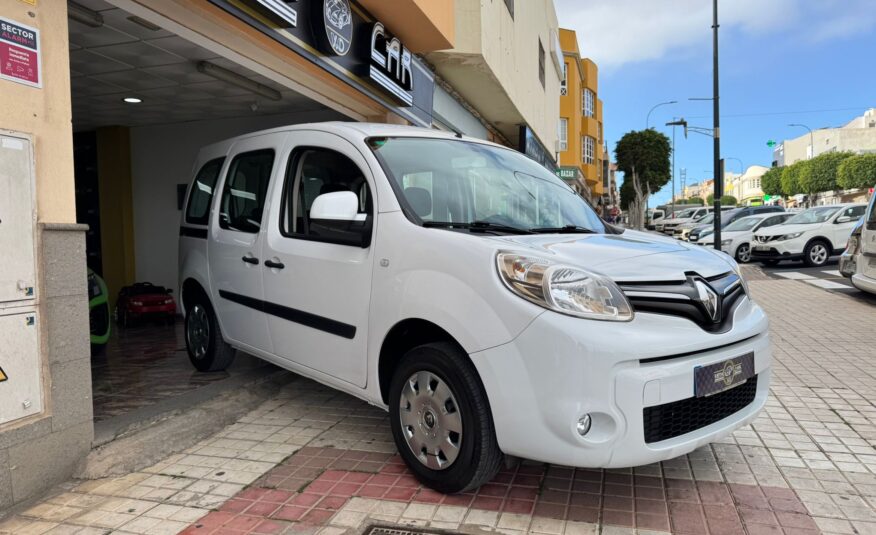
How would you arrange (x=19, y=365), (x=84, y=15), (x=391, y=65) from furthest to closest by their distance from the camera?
(x=391, y=65) → (x=84, y=15) → (x=19, y=365)

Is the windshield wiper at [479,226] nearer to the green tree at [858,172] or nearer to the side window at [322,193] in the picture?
the side window at [322,193]

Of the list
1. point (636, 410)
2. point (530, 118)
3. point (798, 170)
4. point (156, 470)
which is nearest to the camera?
point (636, 410)

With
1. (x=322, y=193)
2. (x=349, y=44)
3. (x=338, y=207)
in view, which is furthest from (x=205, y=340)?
(x=349, y=44)

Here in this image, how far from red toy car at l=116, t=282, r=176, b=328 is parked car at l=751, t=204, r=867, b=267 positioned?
46.6ft

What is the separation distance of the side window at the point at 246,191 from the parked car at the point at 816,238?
579 inches

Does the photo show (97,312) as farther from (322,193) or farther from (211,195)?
(322,193)

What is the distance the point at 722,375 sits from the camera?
2.82 metres

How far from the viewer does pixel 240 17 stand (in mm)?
4770

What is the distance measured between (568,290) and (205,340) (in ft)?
11.7

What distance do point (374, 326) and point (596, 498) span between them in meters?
1.41

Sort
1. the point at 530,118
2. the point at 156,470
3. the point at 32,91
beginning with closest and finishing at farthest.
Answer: the point at 32,91 < the point at 156,470 < the point at 530,118

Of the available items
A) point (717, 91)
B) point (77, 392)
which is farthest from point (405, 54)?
point (717, 91)

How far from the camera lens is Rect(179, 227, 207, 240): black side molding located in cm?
499

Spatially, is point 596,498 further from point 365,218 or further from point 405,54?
point 405,54
